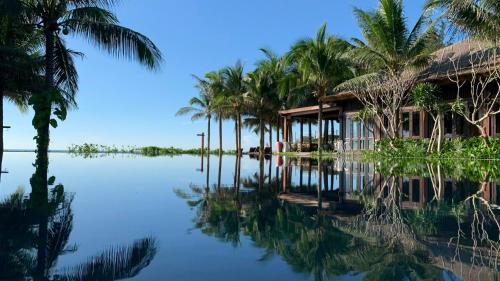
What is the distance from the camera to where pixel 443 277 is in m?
2.20

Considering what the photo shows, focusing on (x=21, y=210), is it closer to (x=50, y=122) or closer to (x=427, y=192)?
(x=427, y=192)

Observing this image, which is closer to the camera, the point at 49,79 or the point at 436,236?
the point at 436,236

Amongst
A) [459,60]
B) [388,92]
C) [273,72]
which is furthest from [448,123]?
[273,72]

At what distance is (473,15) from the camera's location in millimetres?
13633

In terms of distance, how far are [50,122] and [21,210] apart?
29.3ft

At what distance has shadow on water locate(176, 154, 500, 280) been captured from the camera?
2395 mm

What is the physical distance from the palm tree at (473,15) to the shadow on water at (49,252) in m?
13.3

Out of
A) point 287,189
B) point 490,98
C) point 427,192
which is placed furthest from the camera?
point 490,98

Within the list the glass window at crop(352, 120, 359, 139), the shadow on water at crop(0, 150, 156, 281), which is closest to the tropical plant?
the glass window at crop(352, 120, 359, 139)

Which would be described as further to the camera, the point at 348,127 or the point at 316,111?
the point at 316,111

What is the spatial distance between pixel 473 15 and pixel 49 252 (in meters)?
14.9

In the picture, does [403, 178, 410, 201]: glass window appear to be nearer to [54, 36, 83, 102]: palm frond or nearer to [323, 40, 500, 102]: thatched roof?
[323, 40, 500, 102]: thatched roof

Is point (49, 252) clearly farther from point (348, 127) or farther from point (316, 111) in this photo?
point (316, 111)

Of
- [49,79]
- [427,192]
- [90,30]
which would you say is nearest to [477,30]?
[427,192]
